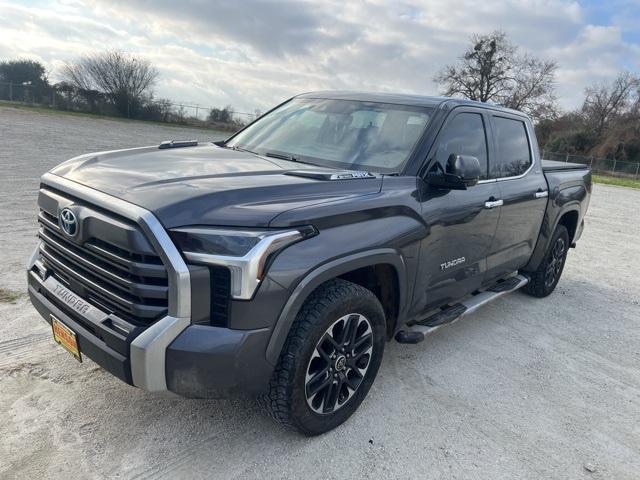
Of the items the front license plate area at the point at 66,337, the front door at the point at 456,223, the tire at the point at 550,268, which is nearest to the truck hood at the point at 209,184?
the front door at the point at 456,223

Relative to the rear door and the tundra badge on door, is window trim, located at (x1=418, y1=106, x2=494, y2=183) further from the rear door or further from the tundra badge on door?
the tundra badge on door

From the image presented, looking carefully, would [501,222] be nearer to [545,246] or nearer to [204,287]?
[545,246]

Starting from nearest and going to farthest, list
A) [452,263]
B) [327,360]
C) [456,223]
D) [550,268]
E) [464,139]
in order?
[327,360]
[456,223]
[452,263]
[464,139]
[550,268]

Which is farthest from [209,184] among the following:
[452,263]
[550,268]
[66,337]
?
[550,268]

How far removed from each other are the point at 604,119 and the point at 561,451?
5744cm

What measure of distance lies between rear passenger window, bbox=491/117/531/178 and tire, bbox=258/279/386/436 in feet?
6.60

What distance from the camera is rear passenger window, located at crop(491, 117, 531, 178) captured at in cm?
436

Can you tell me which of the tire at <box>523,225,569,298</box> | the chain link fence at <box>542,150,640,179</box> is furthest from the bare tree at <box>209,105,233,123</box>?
the tire at <box>523,225,569,298</box>

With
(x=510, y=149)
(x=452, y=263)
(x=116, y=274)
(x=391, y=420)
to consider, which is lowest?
(x=391, y=420)

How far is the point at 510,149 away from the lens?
4.58m

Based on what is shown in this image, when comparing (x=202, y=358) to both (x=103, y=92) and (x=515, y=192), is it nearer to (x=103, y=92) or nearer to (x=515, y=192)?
(x=515, y=192)

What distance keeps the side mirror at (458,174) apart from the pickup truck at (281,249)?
0.04 ft

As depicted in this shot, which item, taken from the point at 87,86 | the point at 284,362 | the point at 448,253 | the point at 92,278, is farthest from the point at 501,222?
the point at 87,86

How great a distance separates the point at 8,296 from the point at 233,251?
2.95 meters
